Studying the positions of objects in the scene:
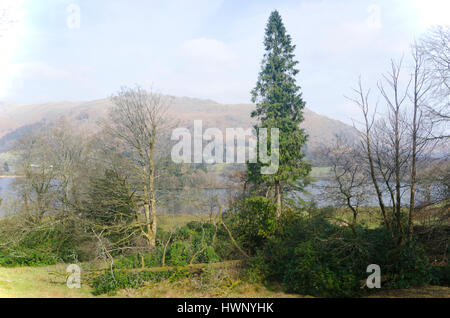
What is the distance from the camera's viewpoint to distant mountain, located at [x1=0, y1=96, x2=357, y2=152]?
2789 cm

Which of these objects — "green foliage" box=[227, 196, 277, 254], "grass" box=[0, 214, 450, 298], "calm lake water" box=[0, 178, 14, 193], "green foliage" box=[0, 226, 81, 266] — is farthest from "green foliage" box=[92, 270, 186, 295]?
"calm lake water" box=[0, 178, 14, 193]

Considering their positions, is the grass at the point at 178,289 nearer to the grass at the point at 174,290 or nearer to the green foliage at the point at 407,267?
the grass at the point at 174,290

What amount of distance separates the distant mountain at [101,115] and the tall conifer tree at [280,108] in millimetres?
9351

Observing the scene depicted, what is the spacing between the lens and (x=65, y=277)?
338 inches

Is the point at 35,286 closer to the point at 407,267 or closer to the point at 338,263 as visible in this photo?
the point at 338,263

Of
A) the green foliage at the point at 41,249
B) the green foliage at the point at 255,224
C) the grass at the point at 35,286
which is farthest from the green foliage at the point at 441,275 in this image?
the green foliage at the point at 41,249

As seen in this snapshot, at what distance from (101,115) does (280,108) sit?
1730cm

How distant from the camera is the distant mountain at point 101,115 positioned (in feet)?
91.5

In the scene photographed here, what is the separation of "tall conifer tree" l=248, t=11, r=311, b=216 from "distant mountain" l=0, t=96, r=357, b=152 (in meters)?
9.35

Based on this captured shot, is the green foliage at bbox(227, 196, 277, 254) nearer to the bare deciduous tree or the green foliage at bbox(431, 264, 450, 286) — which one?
the bare deciduous tree
